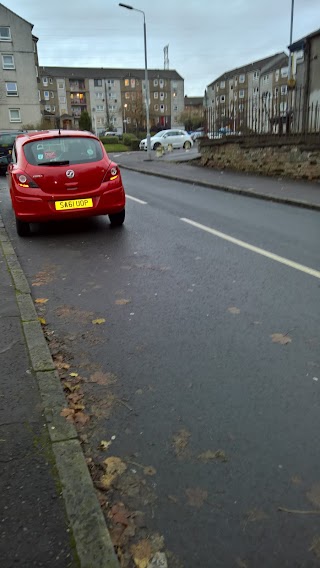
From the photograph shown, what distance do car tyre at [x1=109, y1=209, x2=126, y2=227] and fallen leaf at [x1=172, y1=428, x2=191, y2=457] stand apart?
638 centimetres

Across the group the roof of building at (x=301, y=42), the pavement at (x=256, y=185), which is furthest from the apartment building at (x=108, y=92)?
the pavement at (x=256, y=185)

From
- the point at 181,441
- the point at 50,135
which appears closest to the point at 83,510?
the point at 181,441

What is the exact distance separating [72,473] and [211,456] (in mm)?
745

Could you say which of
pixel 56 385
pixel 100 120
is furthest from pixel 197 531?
pixel 100 120

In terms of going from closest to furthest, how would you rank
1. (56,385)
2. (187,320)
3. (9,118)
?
(56,385)
(187,320)
(9,118)

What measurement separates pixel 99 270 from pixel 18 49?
192 ft

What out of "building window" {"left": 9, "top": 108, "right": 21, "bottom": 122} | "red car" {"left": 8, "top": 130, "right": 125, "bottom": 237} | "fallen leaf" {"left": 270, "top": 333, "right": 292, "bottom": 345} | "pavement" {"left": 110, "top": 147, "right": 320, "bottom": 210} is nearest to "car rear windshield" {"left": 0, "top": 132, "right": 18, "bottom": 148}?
"pavement" {"left": 110, "top": 147, "right": 320, "bottom": 210}

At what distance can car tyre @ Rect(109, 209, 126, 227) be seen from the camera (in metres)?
8.78

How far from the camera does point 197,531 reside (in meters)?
2.12

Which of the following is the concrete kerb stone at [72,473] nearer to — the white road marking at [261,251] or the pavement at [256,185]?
Result: the white road marking at [261,251]

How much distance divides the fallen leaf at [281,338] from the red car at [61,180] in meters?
5.07

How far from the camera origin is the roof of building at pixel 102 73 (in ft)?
368

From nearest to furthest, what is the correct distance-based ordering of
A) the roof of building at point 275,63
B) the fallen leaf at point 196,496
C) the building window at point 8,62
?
the fallen leaf at point 196,496 < the building window at point 8,62 < the roof of building at point 275,63

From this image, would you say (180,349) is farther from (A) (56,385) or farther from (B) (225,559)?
(B) (225,559)
